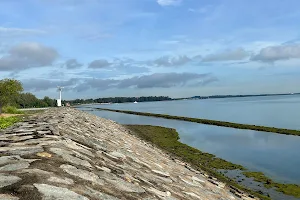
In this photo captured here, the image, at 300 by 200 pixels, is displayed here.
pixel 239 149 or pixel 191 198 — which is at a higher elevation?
pixel 191 198

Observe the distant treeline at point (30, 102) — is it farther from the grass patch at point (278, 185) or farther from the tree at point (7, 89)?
the grass patch at point (278, 185)

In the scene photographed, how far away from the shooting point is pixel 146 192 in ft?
18.0

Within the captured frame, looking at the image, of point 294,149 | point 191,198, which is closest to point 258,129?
point 294,149

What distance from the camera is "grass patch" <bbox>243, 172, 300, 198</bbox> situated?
15469mm

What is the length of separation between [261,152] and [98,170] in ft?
81.7

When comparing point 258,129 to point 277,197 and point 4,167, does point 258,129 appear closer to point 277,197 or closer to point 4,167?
point 277,197

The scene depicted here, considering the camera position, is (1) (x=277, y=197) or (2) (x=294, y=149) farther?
(2) (x=294, y=149)

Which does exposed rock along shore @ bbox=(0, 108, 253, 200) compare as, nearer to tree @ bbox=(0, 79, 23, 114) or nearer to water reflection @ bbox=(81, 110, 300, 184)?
water reflection @ bbox=(81, 110, 300, 184)

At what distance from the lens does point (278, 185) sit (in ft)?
54.7

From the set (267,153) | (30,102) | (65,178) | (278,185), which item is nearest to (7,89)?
(267,153)

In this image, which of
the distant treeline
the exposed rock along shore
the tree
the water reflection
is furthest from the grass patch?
the distant treeline

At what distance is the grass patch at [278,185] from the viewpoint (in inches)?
609

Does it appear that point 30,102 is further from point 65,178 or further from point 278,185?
point 65,178

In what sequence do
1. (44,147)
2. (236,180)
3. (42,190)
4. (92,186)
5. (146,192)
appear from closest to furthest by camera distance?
(42,190) → (92,186) → (146,192) → (44,147) → (236,180)
